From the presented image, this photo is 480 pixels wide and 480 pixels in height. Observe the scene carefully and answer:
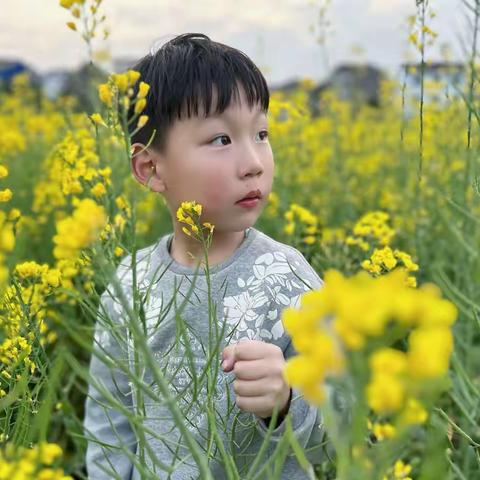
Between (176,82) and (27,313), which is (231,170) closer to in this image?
(176,82)

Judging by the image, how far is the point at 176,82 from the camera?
4.97 feet

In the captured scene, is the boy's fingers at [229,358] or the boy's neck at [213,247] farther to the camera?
the boy's neck at [213,247]

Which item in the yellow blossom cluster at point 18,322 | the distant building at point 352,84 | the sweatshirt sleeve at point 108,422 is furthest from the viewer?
the distant building at point 352,84

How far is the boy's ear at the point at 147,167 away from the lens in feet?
5.16

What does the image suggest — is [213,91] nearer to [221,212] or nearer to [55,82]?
[221,212]

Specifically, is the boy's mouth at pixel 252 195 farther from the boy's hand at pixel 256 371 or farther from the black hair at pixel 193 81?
the boy's hand at pixel 256 371

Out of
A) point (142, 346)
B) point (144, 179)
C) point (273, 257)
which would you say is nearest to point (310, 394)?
point (142, 346)

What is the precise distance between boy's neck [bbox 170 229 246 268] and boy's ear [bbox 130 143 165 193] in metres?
0.12

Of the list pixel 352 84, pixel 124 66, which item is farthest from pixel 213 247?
pixel 352 84

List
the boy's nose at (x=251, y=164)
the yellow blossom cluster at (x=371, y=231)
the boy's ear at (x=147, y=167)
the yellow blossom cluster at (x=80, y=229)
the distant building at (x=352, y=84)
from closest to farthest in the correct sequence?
the yellow blossom cluster at (x=80, y=229) < the boy's nose at (x=251, y=164) < the boy's ear at (x=147, y=167) < the yellow blossom cluster at (x=371, y=231) < the distant building at (x=352, y=84)

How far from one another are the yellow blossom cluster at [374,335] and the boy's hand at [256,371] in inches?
26.4

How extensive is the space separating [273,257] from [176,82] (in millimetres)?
414

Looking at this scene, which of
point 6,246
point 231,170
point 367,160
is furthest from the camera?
point 367,160

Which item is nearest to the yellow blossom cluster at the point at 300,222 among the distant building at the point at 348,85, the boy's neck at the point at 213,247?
the boy's neck at the point at 213,247
